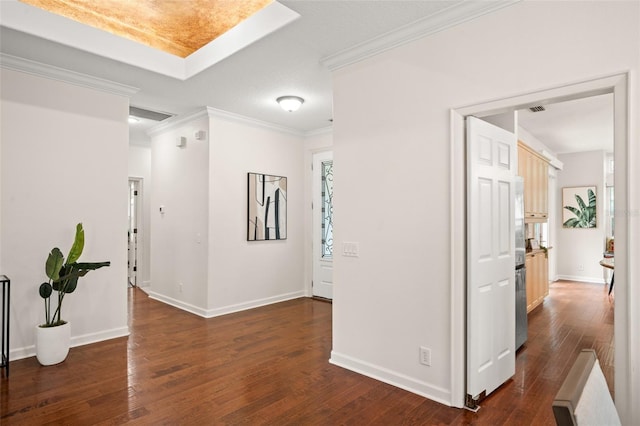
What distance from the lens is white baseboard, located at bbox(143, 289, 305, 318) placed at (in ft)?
16.4

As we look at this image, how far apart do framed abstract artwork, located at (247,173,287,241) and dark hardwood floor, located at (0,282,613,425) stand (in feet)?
4.93

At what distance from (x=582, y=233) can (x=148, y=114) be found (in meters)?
8.75

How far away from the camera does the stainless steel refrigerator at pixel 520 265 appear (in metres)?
3.38

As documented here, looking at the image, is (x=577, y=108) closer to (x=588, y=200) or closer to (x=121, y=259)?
(x=588, y=200)

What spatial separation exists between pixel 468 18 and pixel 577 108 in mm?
3420

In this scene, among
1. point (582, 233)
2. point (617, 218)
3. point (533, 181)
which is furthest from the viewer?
point (582, 233)

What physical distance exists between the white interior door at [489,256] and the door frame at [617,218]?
5cm

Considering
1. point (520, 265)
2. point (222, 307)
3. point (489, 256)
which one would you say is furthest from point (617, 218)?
point (222, 307)

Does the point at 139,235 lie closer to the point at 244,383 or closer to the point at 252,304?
the point at 252,304

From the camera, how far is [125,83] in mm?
4043

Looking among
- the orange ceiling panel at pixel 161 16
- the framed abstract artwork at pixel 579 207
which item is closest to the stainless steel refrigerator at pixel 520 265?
the orange ceiling panel at pixel 161 16

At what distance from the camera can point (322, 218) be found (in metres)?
6.20

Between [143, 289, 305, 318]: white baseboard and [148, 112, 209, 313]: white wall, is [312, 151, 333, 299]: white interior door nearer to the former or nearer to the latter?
[143, 289, 305, 318]: white baseboard

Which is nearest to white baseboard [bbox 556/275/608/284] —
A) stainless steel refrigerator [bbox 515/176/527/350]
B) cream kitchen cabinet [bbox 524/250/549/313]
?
cream kitchen cabinet [bbox 524/250/549/313]
